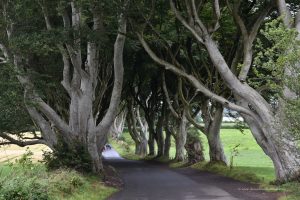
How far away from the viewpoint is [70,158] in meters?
23.0

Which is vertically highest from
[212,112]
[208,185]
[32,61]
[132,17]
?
[132,17]

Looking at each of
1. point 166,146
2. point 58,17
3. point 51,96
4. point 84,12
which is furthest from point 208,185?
point 166,146

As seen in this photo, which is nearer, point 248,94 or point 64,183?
point 64,183

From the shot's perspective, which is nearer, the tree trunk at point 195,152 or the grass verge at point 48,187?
the grass verge at point 48,187

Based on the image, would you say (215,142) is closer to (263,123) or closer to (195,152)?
(195,152)

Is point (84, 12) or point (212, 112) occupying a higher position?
point (84, 12)

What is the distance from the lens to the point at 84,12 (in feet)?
74.1

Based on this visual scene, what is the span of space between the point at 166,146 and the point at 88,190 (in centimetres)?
2586

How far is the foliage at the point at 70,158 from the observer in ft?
74.8

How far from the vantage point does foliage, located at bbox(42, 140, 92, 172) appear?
74.8ft

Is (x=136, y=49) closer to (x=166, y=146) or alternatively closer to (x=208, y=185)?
(x=208, y=185)

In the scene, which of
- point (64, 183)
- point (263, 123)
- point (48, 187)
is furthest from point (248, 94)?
point (48, 187)

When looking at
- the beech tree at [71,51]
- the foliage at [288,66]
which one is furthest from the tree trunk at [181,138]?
the foliage at [288,66]

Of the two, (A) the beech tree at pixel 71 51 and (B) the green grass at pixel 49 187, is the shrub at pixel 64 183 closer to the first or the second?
(B) the green grass at pixel 49 187
